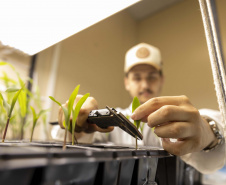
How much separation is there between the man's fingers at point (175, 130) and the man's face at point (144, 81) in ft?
2.02

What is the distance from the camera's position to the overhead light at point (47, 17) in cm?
29

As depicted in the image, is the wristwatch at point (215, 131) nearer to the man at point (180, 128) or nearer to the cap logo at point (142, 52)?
the man at point (180, 128)

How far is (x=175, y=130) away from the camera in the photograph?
0.25 meters

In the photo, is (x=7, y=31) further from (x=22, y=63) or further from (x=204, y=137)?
(x=22, y=63)

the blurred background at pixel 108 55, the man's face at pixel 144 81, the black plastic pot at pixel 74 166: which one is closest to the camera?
the black plastic pot at pixel 74 166

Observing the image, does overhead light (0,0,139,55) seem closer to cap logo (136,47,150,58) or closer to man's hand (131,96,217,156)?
man's hand (131,96,217,156)

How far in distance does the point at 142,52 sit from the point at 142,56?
20 mm

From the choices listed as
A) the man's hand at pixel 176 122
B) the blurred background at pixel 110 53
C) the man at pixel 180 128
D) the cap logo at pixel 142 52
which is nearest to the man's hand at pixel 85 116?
the man at pixel 180 128

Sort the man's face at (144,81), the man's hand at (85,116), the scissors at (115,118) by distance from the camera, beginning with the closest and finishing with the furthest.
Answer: the scissors at (115,118) < the man's hand at (85,116) < the man's face at (144,81)

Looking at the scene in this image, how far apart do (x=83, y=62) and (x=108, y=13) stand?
0.65 metres

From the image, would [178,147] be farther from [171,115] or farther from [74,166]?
[74,166]

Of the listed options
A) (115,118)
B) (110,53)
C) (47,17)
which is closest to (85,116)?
(115,118)

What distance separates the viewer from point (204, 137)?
1.01 ft

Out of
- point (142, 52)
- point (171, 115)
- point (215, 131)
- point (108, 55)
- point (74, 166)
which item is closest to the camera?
point (74, 166)
